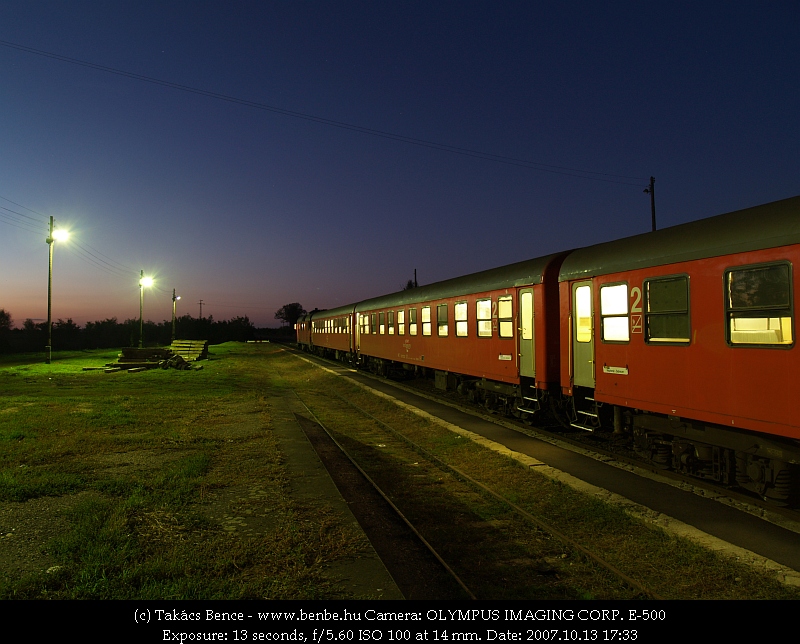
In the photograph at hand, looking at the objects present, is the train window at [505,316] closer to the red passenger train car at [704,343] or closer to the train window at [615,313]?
the red passenger train car at [704,343]

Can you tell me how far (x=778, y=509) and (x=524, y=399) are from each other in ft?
21.3

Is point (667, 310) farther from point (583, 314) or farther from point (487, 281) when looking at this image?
point (487, 281)

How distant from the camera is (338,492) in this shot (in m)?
8.17

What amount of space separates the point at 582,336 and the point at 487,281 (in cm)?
454

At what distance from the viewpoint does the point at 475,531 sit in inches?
271

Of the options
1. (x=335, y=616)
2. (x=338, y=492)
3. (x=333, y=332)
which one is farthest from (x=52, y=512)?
(x=333, y=332)

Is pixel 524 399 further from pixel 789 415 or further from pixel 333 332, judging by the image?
pixel 333 332

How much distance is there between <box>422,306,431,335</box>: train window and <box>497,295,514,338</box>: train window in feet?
18.5

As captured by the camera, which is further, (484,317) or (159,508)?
(484,317)

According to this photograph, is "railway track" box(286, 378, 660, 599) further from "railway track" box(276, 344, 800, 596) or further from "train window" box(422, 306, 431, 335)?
"train window" box(422, 306, 431, 335)

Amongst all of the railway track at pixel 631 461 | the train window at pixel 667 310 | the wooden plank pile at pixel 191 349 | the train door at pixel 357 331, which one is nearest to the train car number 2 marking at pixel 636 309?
the train window at pixel 667 310

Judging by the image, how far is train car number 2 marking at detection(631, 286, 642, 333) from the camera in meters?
8.62

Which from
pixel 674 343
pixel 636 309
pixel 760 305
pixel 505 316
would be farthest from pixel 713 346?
pixel 505 316

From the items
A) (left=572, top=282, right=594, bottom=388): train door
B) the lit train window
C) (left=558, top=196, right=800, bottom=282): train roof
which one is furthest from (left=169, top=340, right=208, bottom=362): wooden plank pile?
(left=558, top=196, right=800, bottom=282): train roof
